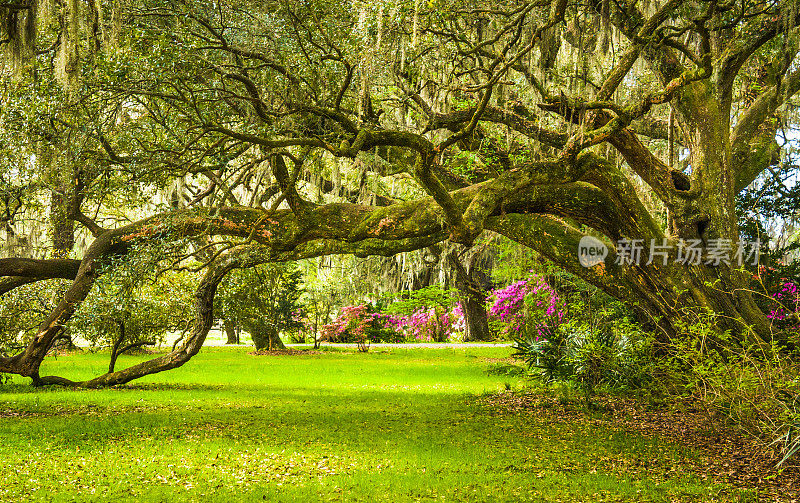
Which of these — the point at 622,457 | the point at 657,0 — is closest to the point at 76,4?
the point at 622,457

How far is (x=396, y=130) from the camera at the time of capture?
899cm

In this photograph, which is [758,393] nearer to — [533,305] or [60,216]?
[533,305]

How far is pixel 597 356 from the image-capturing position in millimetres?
8273

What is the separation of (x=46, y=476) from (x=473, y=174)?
27.5 feet

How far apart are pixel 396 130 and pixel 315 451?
4.57 meters

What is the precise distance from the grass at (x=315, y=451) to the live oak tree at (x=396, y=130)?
143 cm

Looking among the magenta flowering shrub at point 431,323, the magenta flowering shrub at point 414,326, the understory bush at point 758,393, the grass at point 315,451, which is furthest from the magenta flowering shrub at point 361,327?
the understory bush at point 758,393

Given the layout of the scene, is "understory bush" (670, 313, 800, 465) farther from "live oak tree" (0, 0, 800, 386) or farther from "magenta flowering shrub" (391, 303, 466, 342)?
"magenta flowering shrub" (391, 303, 466, 342)

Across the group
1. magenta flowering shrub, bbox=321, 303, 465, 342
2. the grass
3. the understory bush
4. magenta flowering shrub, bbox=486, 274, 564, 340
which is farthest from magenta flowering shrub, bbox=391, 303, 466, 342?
the understory bush

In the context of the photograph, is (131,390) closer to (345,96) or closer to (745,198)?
(345,96)

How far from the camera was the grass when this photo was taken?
16.0ft

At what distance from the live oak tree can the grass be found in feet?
4.70

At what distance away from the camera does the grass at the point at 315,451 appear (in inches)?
192

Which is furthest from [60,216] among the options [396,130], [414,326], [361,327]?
[414,326]
